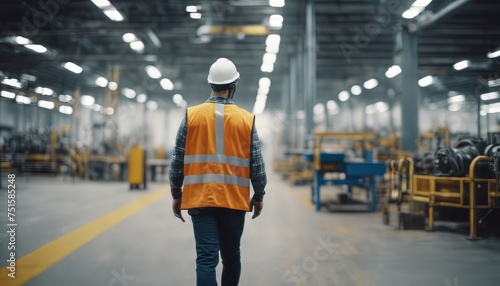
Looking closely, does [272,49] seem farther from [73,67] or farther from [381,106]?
[381,106]

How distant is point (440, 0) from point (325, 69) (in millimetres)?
12920

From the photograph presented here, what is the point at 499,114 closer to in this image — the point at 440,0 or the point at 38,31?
the point at 440,0

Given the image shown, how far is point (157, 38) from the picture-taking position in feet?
54.4

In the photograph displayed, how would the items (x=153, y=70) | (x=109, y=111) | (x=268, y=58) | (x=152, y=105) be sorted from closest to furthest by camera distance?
(x=268, y=58)
(x=109, y=111)
(x=153, y=70)
(x=152, y=105)

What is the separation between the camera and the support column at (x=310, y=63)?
527 inches

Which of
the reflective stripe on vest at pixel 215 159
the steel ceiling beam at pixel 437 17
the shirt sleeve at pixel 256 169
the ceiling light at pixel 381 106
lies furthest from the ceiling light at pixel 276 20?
the ceiling light at pixel 381 106

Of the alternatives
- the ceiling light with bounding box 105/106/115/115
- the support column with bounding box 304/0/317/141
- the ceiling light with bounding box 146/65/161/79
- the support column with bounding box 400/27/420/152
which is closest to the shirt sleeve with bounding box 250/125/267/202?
the support column with bounding box 400/27/420/152

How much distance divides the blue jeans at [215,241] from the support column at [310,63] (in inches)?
441

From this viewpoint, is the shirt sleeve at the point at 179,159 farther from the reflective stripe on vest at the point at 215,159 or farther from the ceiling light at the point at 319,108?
the ceiling light at the point at 319,108

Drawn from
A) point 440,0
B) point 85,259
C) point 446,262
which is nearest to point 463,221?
point 446,262

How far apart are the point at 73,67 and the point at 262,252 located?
16563 mm

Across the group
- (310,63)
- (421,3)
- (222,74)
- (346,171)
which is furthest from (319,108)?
(222,74)

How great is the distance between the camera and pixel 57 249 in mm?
4645

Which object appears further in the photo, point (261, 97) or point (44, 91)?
point (261, 97)
